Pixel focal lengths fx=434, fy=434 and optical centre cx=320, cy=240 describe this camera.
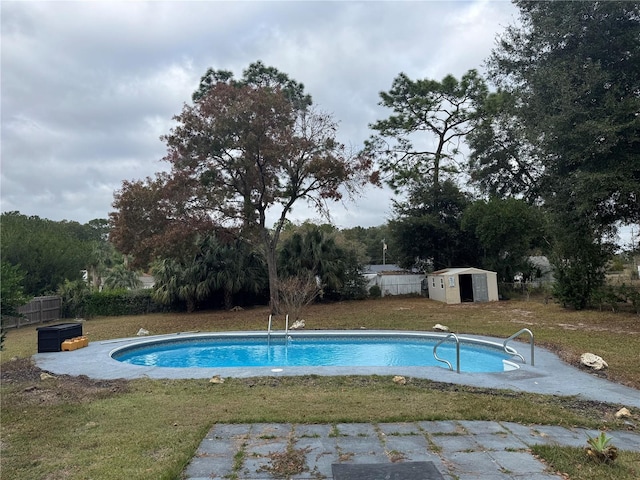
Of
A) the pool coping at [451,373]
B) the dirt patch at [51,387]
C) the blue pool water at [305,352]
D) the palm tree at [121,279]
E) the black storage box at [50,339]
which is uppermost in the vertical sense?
the palm tree at [121,279]

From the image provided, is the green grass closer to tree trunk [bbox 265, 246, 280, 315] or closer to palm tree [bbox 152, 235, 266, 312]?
tree trunk [bbox 265, 246, 280, 315]

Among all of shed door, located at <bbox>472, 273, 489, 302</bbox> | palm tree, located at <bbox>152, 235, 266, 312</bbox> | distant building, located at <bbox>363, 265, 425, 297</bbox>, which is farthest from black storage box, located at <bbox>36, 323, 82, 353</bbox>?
shed door, located at <bbox>472, 273, 489, 302</bbox>

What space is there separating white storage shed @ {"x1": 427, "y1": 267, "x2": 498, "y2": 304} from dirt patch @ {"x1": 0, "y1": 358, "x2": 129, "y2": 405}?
58.0ft

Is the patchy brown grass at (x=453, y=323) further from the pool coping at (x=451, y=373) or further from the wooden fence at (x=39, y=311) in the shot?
the wooden fence at (x=39, y=311)

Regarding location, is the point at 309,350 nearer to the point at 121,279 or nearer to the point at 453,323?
the point at 453,323

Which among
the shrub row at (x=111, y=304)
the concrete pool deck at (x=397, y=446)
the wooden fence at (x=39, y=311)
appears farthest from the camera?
the shrub row at (x=111, y=304)

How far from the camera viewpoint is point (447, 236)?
2673 centimetres

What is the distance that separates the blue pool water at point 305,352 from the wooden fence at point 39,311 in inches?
415

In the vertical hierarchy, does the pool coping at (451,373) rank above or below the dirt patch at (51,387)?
below

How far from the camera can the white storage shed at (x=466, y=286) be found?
22031 mm

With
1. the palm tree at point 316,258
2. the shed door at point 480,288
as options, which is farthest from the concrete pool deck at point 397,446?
the shed door at point 480,288

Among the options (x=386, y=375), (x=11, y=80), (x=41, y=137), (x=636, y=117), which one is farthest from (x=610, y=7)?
(x=41, y=137)

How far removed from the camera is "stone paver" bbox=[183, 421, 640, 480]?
371 cm

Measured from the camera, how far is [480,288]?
22422 mm
